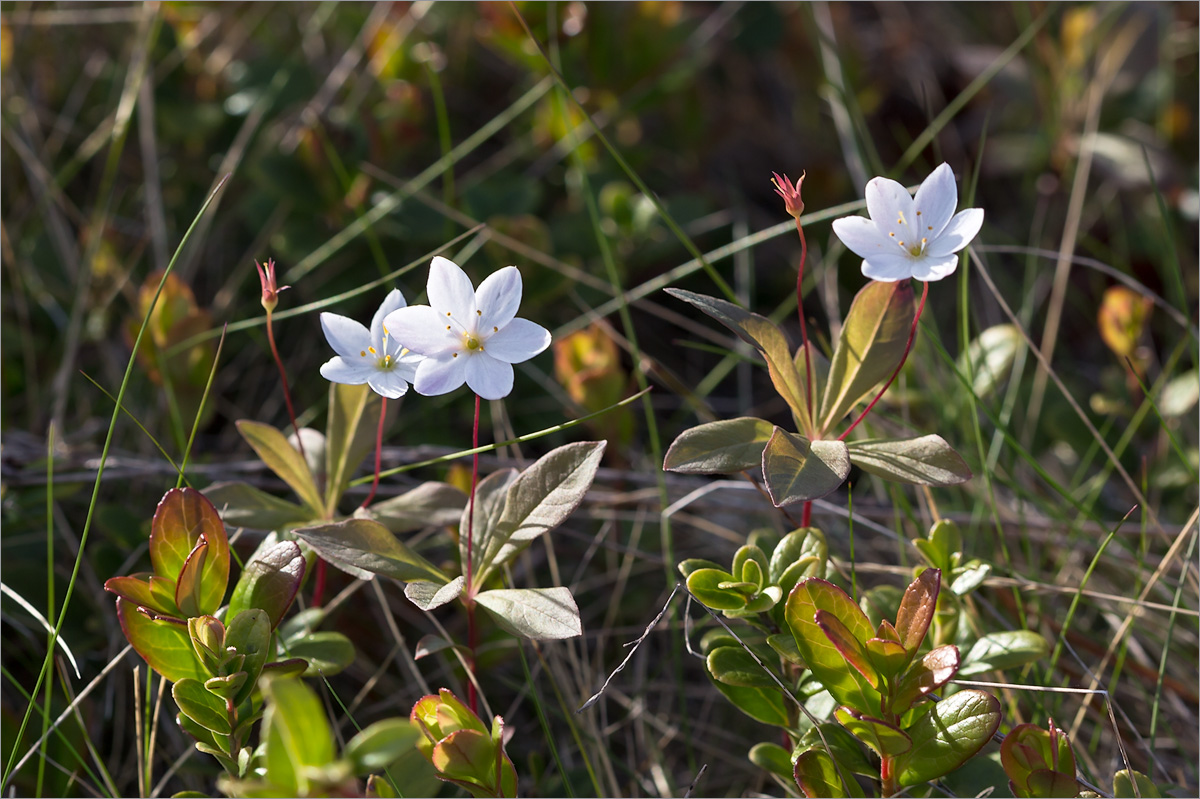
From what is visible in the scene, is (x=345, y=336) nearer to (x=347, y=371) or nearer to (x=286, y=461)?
(x=347, y=371)

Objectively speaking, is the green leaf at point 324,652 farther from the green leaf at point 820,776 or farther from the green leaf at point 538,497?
the green leaf at point 820,776

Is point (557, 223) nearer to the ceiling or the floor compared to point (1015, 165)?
nearer to the ceiling

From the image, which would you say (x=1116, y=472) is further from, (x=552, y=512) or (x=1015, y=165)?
(x=552, y=512)

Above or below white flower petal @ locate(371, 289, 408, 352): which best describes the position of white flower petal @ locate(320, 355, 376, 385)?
below

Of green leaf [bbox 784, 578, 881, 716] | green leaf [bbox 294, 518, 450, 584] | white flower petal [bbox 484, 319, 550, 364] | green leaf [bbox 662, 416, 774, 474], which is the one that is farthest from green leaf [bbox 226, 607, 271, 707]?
green leaf [bbox 784, 578, 881, 716]

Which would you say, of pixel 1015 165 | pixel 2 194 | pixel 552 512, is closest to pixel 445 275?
pixel 552 512

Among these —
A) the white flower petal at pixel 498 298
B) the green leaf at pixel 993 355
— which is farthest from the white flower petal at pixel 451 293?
the green leaf at pixel 993 355

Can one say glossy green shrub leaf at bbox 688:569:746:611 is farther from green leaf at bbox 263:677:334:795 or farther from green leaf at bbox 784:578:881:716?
green leaf at bbox 263:677:334:795
